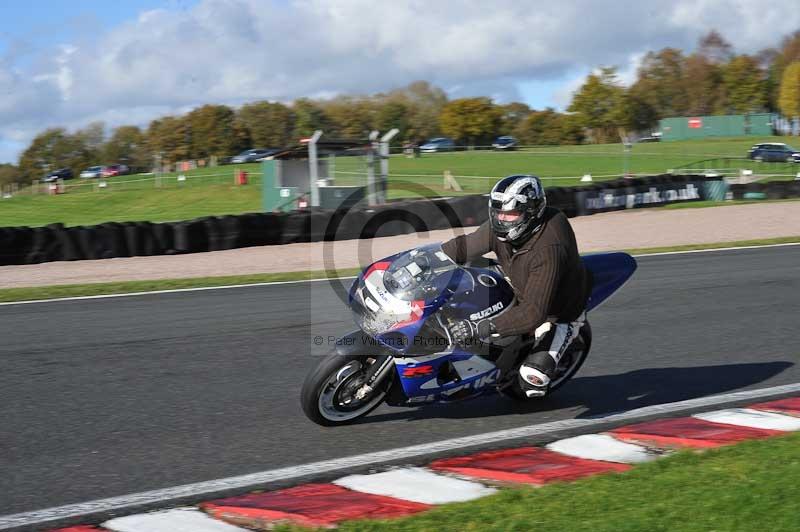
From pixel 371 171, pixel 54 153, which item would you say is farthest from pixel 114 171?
pixel 371 171

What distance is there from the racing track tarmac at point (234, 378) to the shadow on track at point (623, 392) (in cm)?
2

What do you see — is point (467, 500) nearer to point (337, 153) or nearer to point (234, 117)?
point (337, 153)

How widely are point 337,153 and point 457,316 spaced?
20.3m

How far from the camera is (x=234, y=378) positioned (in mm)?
7129

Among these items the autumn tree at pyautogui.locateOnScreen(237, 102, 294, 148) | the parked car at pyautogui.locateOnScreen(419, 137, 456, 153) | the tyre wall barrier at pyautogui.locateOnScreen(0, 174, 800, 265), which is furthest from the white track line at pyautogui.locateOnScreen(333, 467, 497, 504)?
the autumn tree at pyautogui.locateOnScreen(237, 102, 294, 148)

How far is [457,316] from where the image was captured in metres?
5.48

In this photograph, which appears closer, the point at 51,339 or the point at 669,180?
the point at 51,339

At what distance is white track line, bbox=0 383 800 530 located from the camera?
14.1 ft

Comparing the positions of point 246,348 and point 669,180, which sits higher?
point 669,180

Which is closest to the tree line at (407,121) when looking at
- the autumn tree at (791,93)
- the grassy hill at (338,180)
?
the autumn tree at (791,93)

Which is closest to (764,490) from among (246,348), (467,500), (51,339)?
(467,500)

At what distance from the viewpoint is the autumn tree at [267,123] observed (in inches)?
3196

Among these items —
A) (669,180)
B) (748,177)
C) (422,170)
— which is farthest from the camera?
(422,170)

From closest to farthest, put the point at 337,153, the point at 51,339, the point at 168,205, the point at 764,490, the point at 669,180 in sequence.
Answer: the point at 764,490
the point at 51,339
the point at 337,153
the point at 669,180
the point at 168,205
